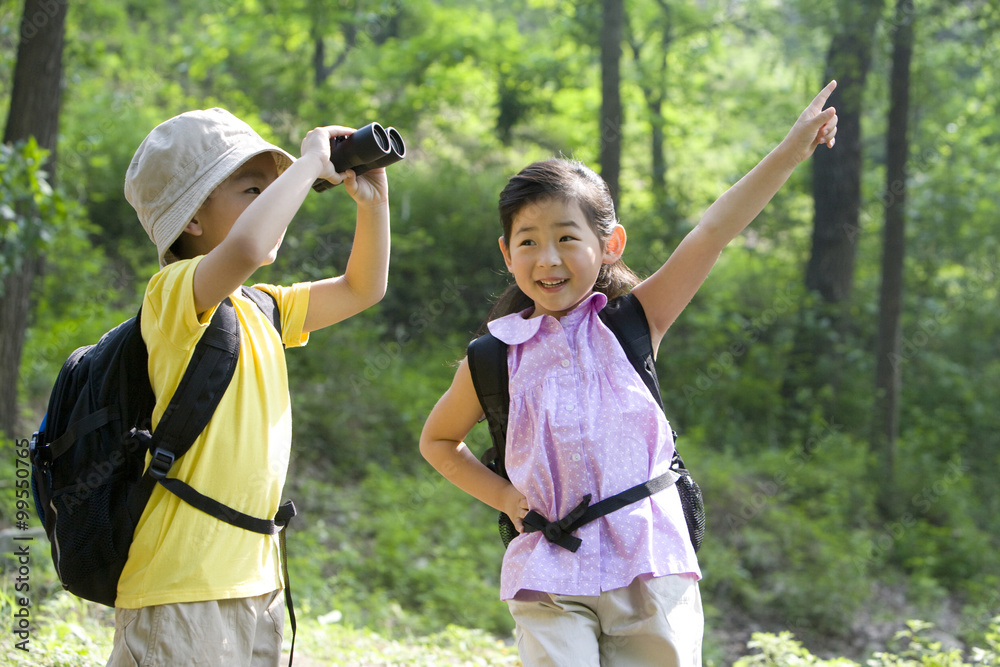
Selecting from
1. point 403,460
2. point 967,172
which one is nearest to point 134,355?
point 403,460

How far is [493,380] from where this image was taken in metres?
2.10

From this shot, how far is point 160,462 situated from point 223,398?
0.18m

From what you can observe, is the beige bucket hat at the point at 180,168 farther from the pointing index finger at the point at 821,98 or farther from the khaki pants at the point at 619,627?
the pointing index finger at the point at 821,98

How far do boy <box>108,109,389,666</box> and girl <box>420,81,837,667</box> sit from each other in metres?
0.47

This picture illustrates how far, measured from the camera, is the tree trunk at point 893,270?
7.93m

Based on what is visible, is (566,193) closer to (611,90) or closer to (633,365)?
(633,365)

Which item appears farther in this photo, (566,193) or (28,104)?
(28,104)

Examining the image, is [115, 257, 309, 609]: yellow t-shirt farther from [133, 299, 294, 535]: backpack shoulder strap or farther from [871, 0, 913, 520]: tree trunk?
[871, 0, 913, 520]: tree trunk

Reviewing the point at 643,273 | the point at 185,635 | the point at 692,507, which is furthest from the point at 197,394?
the point at 643,273

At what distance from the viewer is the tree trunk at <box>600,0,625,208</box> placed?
28.3 ft

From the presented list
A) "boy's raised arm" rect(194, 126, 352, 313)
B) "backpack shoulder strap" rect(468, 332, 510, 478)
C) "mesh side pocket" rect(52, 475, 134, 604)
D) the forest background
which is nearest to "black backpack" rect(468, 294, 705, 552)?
"backpack shoulder strap" rect(468, 332, 510, 478)

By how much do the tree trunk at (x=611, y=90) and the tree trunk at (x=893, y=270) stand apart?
250 centimetres

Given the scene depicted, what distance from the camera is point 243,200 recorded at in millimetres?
1997

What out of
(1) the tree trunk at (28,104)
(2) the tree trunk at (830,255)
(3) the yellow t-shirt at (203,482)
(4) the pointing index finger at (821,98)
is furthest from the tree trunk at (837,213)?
(3) the yellow t-shirt at (203,482)
